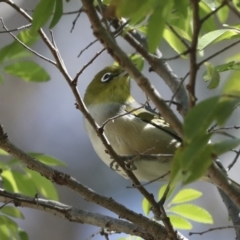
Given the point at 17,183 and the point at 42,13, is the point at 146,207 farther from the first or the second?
the point at 42,13

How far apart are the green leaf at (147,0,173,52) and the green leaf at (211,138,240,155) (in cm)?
20

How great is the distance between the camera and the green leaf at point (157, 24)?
90 centimetres

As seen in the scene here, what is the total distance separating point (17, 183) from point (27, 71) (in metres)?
0.42

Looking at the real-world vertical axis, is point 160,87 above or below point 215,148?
above

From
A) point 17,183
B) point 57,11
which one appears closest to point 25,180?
point 17,183

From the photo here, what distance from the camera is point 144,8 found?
2.75 ft

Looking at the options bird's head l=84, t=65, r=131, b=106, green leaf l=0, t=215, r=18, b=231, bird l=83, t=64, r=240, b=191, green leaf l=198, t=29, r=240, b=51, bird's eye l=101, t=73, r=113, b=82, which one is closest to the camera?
green leaf l=198, t=29, r=240, b=51

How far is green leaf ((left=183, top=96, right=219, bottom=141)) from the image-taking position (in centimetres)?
80

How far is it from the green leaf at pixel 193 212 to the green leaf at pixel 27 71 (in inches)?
27.1

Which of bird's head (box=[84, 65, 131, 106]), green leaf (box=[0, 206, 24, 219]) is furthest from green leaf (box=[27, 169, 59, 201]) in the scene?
bird's head (box=[84, 65, 131, 106])

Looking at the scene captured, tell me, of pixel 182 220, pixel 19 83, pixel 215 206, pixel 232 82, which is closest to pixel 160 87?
pixel 215 206

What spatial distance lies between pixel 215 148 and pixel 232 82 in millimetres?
108

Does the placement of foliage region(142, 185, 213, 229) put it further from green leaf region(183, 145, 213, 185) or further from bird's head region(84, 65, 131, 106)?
green leaf region(183, 145, 213, 185)

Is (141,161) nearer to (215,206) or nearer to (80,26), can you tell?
(215,206)
